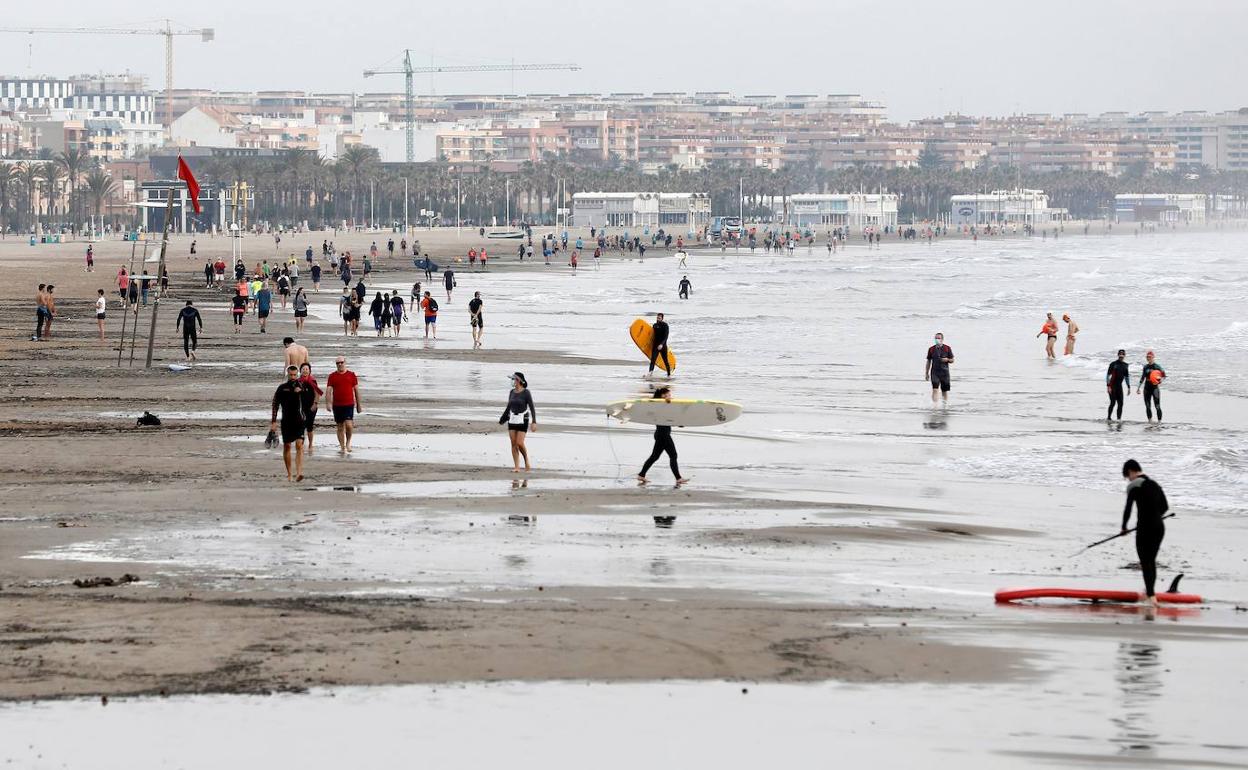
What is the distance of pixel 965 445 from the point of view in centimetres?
2530

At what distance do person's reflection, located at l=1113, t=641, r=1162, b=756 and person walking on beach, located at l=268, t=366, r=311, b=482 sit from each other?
9747 mm

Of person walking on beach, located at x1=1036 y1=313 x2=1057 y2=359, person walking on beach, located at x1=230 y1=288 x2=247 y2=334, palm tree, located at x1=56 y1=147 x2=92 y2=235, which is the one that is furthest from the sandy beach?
palm tree, located at x1=56 y1=147 x2=92 y2=235

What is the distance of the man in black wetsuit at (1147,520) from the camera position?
1409cm

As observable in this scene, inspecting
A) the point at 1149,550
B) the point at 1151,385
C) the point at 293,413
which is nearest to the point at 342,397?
the point at 293,413

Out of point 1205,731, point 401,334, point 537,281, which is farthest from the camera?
point 537,281

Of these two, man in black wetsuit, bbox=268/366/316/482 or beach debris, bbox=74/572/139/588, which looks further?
man in black wetsuit, bbox=268/366/316/482

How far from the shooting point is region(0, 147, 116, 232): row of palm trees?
6137 inches

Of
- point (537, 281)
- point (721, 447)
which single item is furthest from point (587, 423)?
point (537, 281)

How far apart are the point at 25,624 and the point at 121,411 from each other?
14.3 meters

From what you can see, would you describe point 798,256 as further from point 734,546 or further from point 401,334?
point 734,546

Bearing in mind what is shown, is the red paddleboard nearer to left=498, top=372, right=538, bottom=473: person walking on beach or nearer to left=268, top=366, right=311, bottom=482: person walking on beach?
left=498, top=372, right=538, bottom=473: person walking on beach

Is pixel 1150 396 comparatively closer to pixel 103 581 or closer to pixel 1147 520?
pixel 1147 520

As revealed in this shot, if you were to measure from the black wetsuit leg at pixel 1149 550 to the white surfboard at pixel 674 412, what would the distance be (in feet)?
24.5

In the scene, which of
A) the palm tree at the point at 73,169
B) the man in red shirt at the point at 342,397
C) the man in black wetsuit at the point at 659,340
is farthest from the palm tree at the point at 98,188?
the man in red shirt at the point at 342,397
